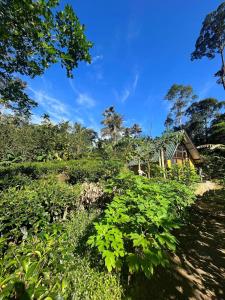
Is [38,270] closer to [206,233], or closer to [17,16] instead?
[17,16]

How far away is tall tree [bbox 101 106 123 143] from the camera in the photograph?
45.7 metres

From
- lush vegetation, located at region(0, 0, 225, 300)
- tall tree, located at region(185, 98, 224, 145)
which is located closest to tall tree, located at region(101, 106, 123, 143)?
tall tree, located at region(185, 98, 224, 145)

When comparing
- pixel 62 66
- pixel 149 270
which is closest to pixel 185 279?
pixel 149 270

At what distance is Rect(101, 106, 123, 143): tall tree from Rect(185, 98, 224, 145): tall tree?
15.1 m

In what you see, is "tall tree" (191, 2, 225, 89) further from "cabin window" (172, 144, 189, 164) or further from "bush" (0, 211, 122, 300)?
"bush" (0, 211, 122, 300)

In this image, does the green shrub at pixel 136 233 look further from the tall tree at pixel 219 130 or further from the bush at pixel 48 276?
the tall tree at pixel 219 130

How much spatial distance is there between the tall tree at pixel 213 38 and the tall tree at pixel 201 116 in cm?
1437

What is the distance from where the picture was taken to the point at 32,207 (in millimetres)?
4031

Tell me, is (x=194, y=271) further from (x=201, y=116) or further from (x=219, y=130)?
(x=201, y=116)

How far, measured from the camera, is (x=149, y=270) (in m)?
2.26

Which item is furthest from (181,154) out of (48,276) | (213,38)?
(48,276)

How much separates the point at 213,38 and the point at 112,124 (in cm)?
2690

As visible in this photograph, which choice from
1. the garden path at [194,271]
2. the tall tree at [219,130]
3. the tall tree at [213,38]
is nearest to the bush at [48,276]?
the garden path at [194,271]

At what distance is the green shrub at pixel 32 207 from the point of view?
11.6 feet
